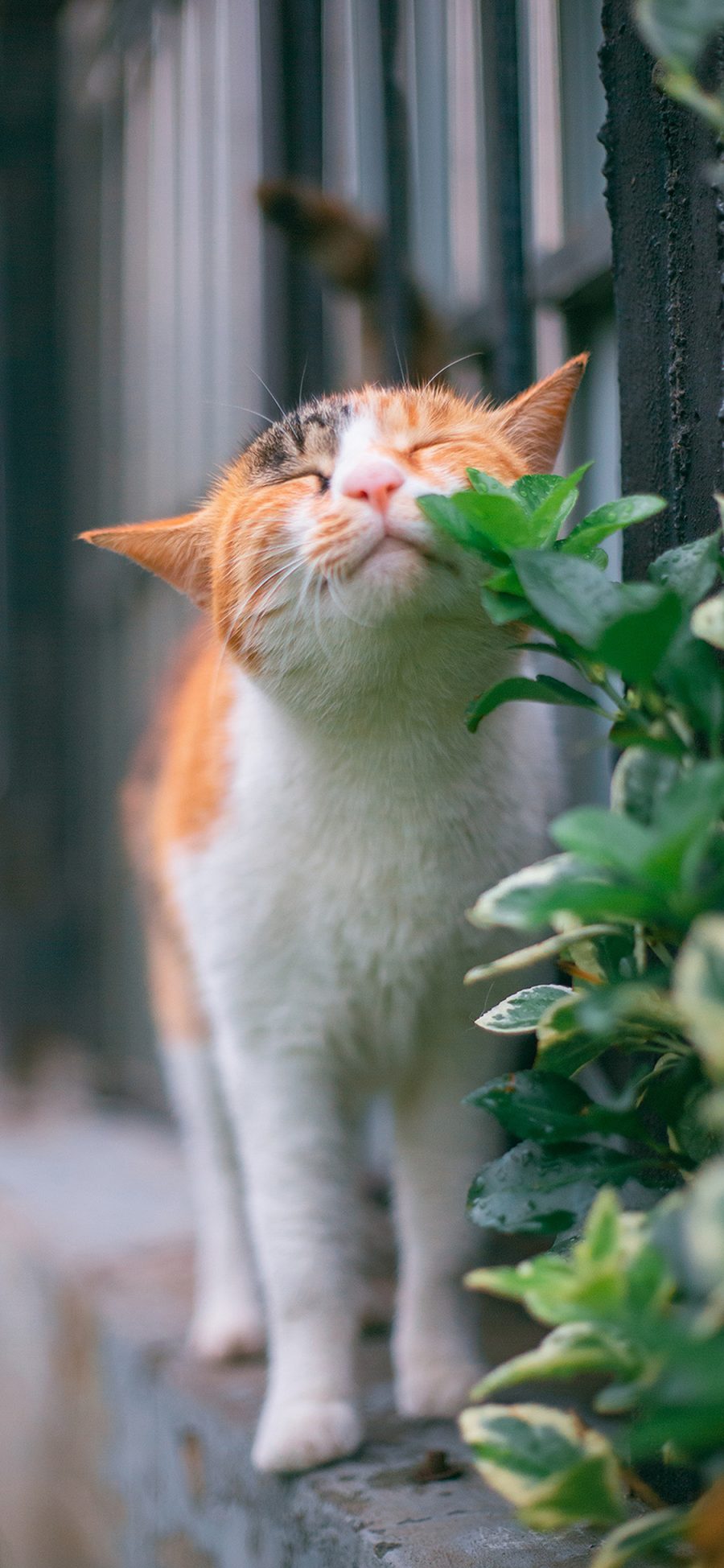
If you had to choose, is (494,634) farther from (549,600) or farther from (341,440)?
(549,600)

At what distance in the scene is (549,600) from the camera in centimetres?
68

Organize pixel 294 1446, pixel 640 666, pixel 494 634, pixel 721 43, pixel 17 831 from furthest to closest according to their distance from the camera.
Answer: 1. pixel 17 831
2. pixel 294 1446
3. pixel 494 634
4. pixel 721 43
5. pixel 640 666

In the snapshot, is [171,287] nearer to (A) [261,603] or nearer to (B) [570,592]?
(A) [261,603]

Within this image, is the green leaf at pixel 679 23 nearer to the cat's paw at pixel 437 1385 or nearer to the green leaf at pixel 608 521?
the green leaf at pixel 608 521

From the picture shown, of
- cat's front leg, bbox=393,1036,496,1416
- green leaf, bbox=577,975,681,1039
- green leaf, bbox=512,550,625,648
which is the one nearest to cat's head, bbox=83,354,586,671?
green leaf, bbox=512,550,625,648

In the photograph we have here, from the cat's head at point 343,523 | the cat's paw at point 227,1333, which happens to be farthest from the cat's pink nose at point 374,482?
the cat's paw at point 227,1333

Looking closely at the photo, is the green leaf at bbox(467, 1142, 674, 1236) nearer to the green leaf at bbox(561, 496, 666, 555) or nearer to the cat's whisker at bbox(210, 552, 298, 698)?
the green leaf at bbox(561, 496, 666, 555)

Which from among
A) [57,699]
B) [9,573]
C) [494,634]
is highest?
[9,573]

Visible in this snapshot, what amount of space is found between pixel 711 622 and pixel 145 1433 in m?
1.39

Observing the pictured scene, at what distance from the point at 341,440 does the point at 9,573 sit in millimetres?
3220

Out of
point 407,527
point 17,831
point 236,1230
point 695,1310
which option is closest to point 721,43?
point 407,527

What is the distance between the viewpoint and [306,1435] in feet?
3.87

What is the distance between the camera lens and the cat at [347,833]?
1022 millimetres

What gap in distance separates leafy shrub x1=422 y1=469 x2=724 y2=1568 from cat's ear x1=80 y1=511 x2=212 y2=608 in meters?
0.44
